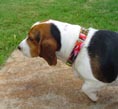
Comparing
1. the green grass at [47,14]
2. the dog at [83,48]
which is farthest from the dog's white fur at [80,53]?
the green grass at [47,14]

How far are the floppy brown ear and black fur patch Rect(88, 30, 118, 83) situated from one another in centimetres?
40

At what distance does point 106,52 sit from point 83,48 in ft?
0.84

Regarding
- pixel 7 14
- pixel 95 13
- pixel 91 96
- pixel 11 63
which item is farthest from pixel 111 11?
pixel 91 96

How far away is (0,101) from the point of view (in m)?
4.92

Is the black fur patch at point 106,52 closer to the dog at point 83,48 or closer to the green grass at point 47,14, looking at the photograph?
the dog at point 83,48

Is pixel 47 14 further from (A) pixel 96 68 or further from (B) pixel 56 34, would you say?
(A) pixel 96 68

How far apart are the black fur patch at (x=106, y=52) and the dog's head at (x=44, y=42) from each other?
397 millimetres

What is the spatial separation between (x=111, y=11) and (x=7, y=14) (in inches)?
89.9

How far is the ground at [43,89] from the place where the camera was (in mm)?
4844

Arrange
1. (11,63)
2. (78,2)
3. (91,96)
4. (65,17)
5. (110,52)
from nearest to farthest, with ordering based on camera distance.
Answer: (110,52)
(91,96)
(11,63)
(65,17)
(78,2)

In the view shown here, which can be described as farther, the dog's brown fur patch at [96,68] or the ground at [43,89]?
the ground at [43,89]

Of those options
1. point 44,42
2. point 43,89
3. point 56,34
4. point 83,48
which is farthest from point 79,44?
point 43,89

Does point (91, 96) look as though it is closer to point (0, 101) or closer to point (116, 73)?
point (116, 73)

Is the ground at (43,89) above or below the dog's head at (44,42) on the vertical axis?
below
